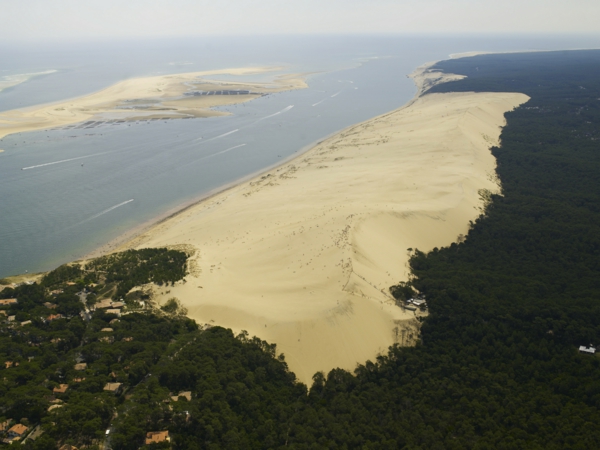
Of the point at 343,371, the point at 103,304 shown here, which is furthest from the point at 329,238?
the point at 103,304

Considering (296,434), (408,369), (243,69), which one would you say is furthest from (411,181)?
(243,69)

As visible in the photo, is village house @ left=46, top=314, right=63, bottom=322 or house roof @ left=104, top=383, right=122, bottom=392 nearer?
house roof @ left=104, top=383, right=122, bottom=392

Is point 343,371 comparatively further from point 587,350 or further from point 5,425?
point 5,425

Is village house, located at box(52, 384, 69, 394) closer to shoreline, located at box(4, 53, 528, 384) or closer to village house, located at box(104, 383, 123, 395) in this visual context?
village house, located at box(104, 383, 123, 395)

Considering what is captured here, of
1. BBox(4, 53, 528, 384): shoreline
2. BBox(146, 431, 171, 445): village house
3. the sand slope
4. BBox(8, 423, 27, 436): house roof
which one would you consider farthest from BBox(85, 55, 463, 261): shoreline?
BBox(146, 431, 171, 445): village house

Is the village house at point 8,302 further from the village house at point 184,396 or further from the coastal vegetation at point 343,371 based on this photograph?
the village house at point 184,396

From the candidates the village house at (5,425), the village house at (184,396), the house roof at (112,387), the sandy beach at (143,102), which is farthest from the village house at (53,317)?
the sandy beach at (143,102)
